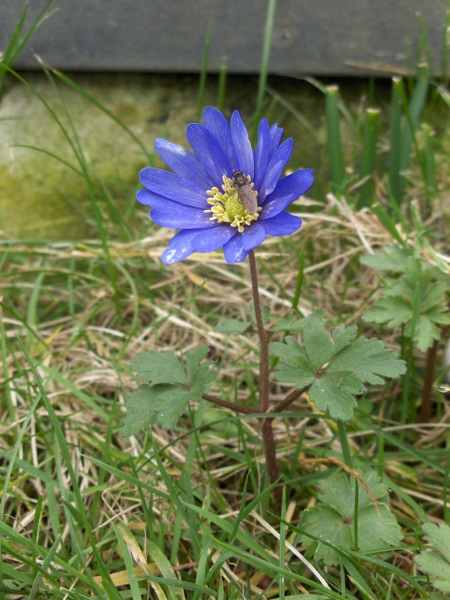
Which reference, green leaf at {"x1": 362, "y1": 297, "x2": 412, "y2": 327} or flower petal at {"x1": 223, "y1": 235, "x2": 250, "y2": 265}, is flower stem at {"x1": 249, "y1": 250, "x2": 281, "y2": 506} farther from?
green leaf at {"x1": 362, "y1": 297, "x2": 412, "y2": 327}

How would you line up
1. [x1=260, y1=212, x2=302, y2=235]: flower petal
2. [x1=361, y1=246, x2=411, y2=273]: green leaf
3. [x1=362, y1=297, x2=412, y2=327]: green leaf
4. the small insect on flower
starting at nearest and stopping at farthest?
1. [x1=260, y1=212, x2=302, y2=235]: flower petal
2. the small insect on flower
3. [x1=362, y1=297, x2=412, y2=327]: green leaf
4. [x1=361, y1=246, x2=411, y2=273]: green leaf

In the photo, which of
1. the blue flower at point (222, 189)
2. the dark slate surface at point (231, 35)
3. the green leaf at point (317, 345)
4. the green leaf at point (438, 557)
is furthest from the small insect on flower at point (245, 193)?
the dark slate surface at point (231, 35)

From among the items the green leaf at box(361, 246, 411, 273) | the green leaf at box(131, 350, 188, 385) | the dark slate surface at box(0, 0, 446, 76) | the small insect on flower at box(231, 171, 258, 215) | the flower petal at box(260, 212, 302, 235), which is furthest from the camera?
the dark slate surface at box(0, 0, 446, 76)

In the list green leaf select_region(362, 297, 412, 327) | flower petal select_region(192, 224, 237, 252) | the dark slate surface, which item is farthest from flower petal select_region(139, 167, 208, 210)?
the dark slate surface

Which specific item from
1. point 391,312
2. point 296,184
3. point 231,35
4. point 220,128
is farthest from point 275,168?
point 231,35

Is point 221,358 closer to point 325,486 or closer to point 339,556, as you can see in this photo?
point 325,486

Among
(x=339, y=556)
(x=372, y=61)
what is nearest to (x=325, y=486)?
(x=339, y=556)

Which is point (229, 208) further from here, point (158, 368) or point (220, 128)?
point (158, 368)
